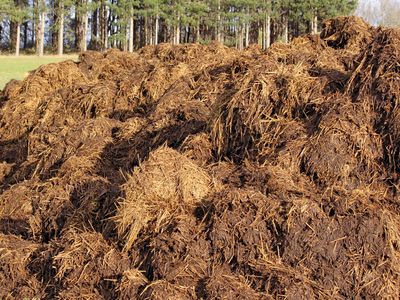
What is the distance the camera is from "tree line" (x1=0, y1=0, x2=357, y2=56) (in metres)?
44.7

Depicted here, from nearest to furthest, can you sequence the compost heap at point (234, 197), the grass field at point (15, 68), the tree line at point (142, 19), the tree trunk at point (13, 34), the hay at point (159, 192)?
the compost heap at point (234, 197), the hay at point (159, 192), the grass field at point (15, 68), the tree line at point (142, 19), the tree trunk at point (13, 34)

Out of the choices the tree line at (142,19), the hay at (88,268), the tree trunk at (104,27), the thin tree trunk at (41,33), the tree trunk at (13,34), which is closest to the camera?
the hay at (88,268)

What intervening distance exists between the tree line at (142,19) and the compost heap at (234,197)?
39.7 metres

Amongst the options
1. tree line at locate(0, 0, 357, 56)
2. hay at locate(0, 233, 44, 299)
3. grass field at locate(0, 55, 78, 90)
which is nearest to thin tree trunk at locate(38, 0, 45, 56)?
tree line at locate(0, 0, 357, 56)

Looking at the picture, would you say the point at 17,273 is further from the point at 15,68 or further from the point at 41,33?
the point at 41,33

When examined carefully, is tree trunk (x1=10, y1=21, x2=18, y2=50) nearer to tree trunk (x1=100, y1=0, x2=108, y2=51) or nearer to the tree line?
the tree line

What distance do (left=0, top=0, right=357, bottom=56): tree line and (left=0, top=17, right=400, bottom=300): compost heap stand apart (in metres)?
39.7

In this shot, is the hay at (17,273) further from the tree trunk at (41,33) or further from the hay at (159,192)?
the tree trunk at (41,33)

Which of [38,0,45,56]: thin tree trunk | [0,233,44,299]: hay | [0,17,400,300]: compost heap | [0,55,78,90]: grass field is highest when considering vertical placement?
[38,0,45,56]: thin tree trunk

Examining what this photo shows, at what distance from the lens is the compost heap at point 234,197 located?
3.59m

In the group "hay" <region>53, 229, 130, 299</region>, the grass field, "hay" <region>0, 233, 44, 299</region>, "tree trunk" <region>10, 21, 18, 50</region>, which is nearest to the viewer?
"hay" <region>53, 229, 130, 299</region>

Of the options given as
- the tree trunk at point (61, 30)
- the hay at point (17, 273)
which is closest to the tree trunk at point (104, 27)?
the tree trunk at point (61, 30)

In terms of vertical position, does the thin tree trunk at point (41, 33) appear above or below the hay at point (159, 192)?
above

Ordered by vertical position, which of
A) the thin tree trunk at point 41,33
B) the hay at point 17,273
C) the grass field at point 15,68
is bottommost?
the hay at point 17,273
